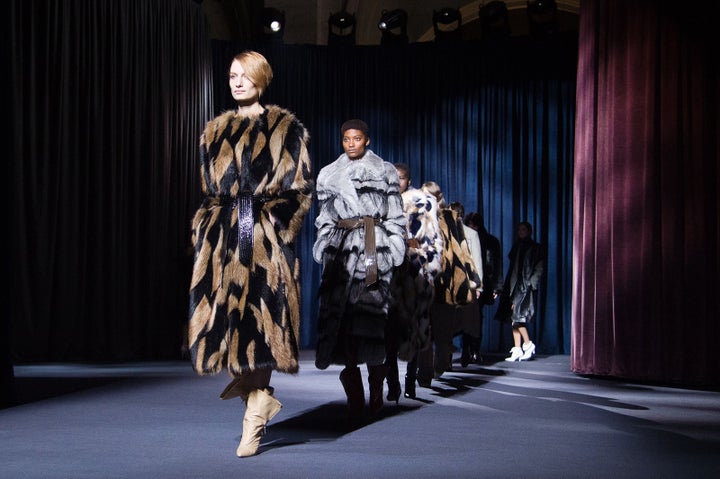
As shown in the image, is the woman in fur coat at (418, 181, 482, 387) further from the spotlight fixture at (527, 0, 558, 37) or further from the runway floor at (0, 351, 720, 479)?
the spotlight fixture at (527, 0, 558, 37)

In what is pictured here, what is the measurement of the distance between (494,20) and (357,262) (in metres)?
9.41

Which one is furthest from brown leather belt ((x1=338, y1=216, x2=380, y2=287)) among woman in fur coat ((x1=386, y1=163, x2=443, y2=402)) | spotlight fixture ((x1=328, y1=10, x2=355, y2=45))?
spotlight fixture ((x1=328, y1=10, x2=355, y2=45))

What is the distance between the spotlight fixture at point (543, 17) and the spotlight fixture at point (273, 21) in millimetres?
3505

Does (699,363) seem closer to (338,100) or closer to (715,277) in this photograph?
(715,277)

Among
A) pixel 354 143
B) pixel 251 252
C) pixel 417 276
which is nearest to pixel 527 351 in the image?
pixel 417 276

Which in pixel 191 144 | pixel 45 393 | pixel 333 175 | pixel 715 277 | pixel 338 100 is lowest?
pixel 45 393

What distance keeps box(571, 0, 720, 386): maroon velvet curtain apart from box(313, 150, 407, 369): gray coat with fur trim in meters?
3.75

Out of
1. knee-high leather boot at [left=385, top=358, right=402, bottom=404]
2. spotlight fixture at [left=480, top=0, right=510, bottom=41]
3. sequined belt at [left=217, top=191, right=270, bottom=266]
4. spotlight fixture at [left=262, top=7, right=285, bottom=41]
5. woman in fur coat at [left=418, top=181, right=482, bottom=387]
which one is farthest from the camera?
spotlight fixture at [left=480, top=0, right=510, bottom=41]

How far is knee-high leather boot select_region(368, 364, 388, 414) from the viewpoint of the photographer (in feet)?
16.9

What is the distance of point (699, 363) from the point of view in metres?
7.75

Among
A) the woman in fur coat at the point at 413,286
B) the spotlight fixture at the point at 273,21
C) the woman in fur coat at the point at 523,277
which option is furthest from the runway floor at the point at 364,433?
the spotlight fixture at the point at 273,21

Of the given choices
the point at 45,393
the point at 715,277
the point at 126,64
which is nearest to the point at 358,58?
the point at 126,64

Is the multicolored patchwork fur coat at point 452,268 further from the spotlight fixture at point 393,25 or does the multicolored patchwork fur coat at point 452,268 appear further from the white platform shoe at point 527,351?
the spotlight fixture at point 393,25

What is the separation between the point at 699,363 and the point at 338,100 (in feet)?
25.4
